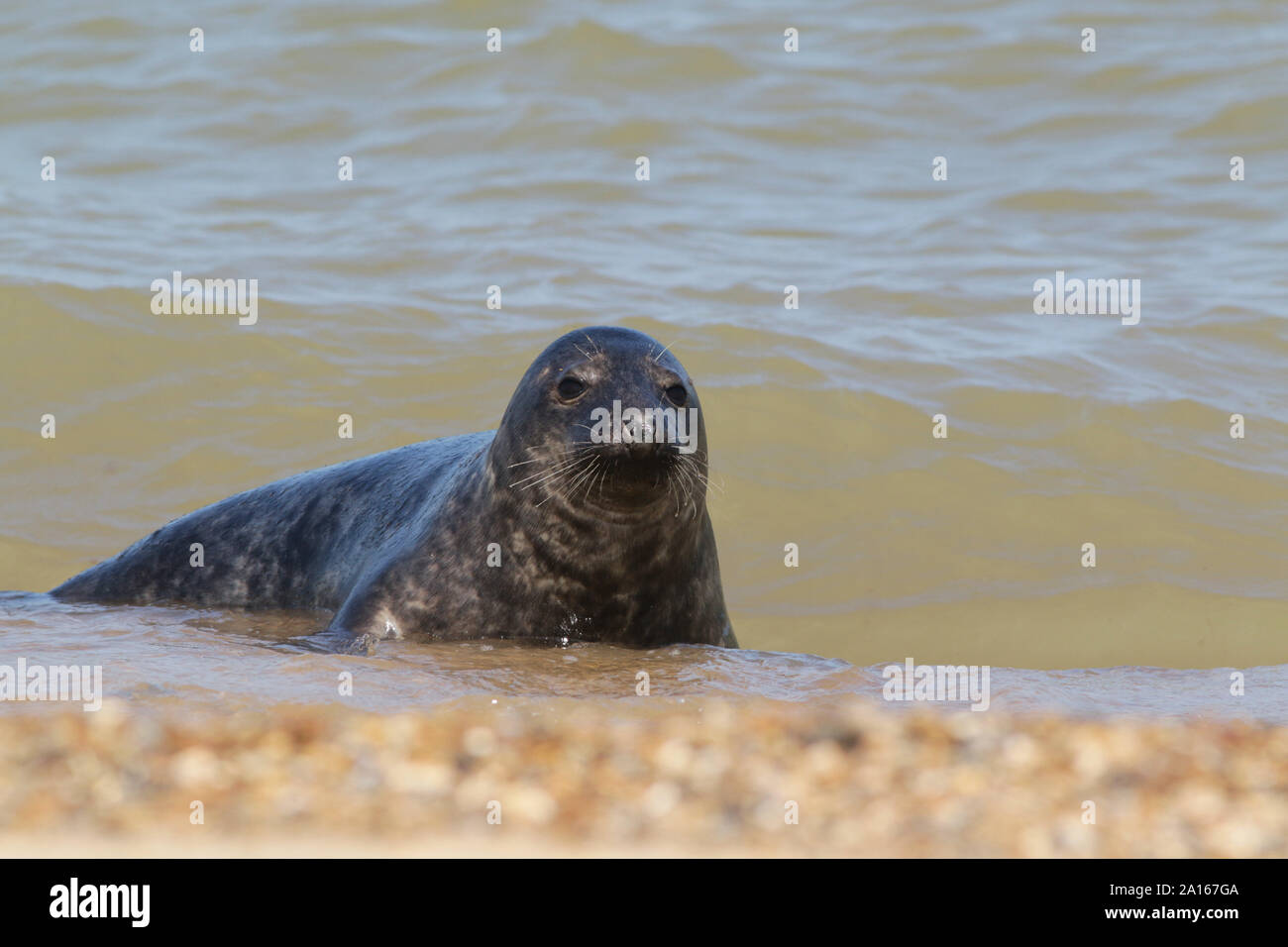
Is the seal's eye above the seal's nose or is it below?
above

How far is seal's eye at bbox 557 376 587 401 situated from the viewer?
16.6 ft

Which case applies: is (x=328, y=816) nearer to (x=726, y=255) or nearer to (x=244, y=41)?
(x=726, y=255)

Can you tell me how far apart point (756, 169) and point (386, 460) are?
7934 mm

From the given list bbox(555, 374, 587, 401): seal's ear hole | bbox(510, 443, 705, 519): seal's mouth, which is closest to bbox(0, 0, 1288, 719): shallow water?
bbox(510, 443, 705, 519): seal's mouth

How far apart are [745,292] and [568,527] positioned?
652 centimetres

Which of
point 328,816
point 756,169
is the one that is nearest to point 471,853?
point 328,816

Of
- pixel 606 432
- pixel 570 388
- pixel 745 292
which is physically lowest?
pixel 606 432

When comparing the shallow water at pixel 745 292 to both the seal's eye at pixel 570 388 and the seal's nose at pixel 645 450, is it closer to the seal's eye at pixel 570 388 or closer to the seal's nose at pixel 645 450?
the seal's nose at pixel 645 450

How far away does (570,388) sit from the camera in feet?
16.7

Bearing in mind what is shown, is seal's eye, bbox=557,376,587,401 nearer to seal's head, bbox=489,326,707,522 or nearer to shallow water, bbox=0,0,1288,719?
seal's head, bbox=489,326,707,522

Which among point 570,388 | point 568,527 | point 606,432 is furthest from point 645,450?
point 568,527

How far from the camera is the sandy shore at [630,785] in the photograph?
286 centimetres

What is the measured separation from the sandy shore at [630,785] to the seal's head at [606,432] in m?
1.32

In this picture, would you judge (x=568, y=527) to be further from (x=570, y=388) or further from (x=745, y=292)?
(x=745, y=292)
